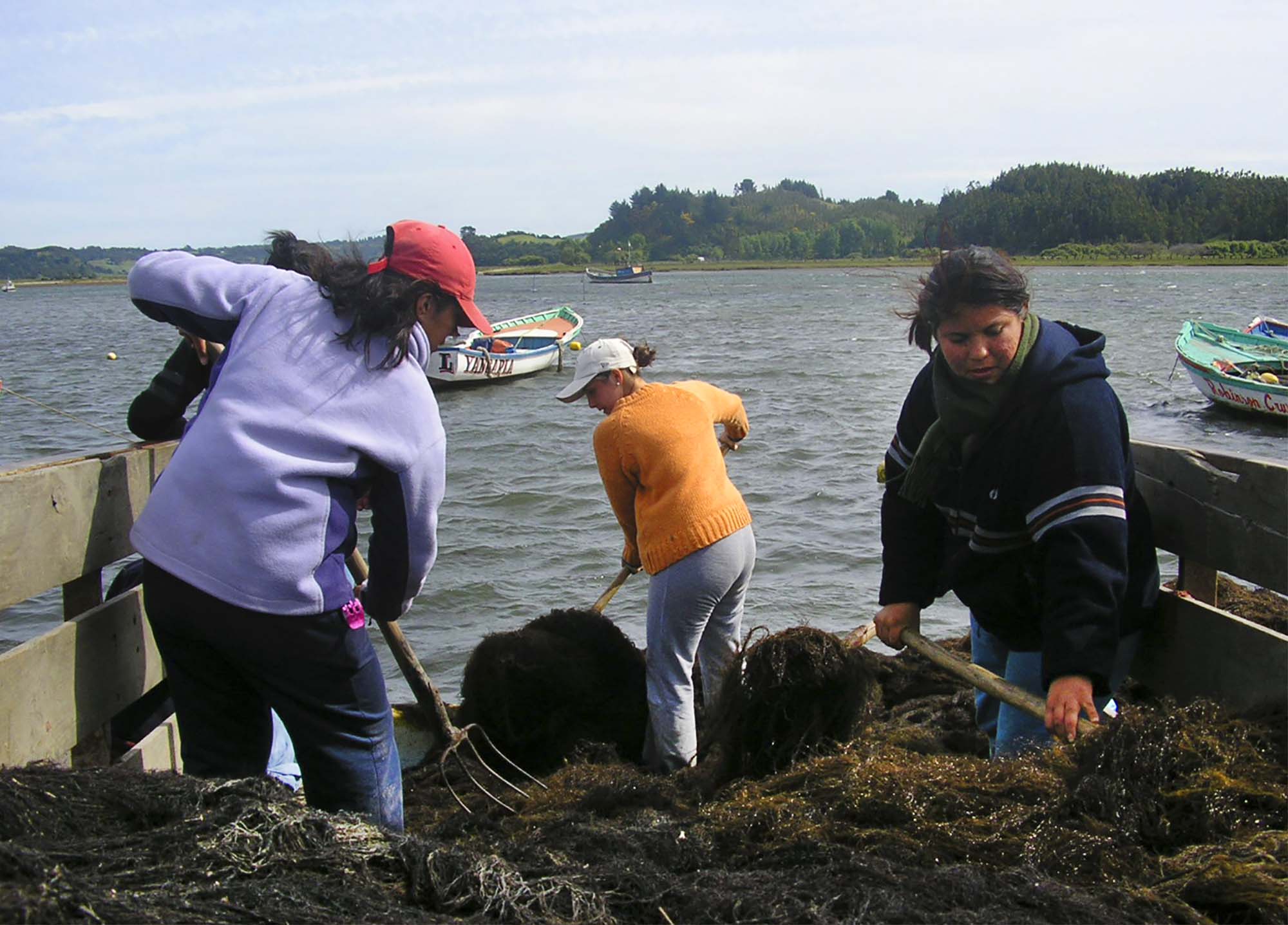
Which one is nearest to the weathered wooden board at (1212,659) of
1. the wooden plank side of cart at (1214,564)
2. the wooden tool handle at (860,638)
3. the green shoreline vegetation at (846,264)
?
the wooden plank side of cart at (1214,564)

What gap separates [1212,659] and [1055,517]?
105 centimetres

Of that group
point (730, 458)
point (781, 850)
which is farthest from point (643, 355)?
point (730, 458)

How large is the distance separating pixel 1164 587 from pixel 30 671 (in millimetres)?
3870

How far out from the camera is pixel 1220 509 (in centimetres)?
370

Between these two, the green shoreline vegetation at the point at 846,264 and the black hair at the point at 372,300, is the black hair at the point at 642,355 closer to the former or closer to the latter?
the black hair at the point at 372,300

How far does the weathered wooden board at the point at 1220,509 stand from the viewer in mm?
3441

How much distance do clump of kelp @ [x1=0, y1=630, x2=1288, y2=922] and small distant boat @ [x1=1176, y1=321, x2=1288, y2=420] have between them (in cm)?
1899

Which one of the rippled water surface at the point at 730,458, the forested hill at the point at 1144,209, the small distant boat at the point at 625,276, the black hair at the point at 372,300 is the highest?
the forested hill at the point at 1144,209

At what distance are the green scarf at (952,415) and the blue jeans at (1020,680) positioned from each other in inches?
23.2

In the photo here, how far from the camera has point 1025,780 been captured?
291 centimetres

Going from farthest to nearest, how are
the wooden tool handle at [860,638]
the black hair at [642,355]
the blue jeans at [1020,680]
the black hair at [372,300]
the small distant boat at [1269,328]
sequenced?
1. the small distant boat at [1269,328]
2. the black hair at [642,355]
3. the wooden tool handle at [860,638]
4. the blue jeans at [1020,680]
5. the black hair at [372,300]

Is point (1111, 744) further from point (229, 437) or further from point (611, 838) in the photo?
point (229, 437)

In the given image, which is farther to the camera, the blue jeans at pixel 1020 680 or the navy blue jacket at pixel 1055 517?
the blue jeans at pixel 1020 680

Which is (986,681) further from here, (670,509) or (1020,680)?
(670,509)
